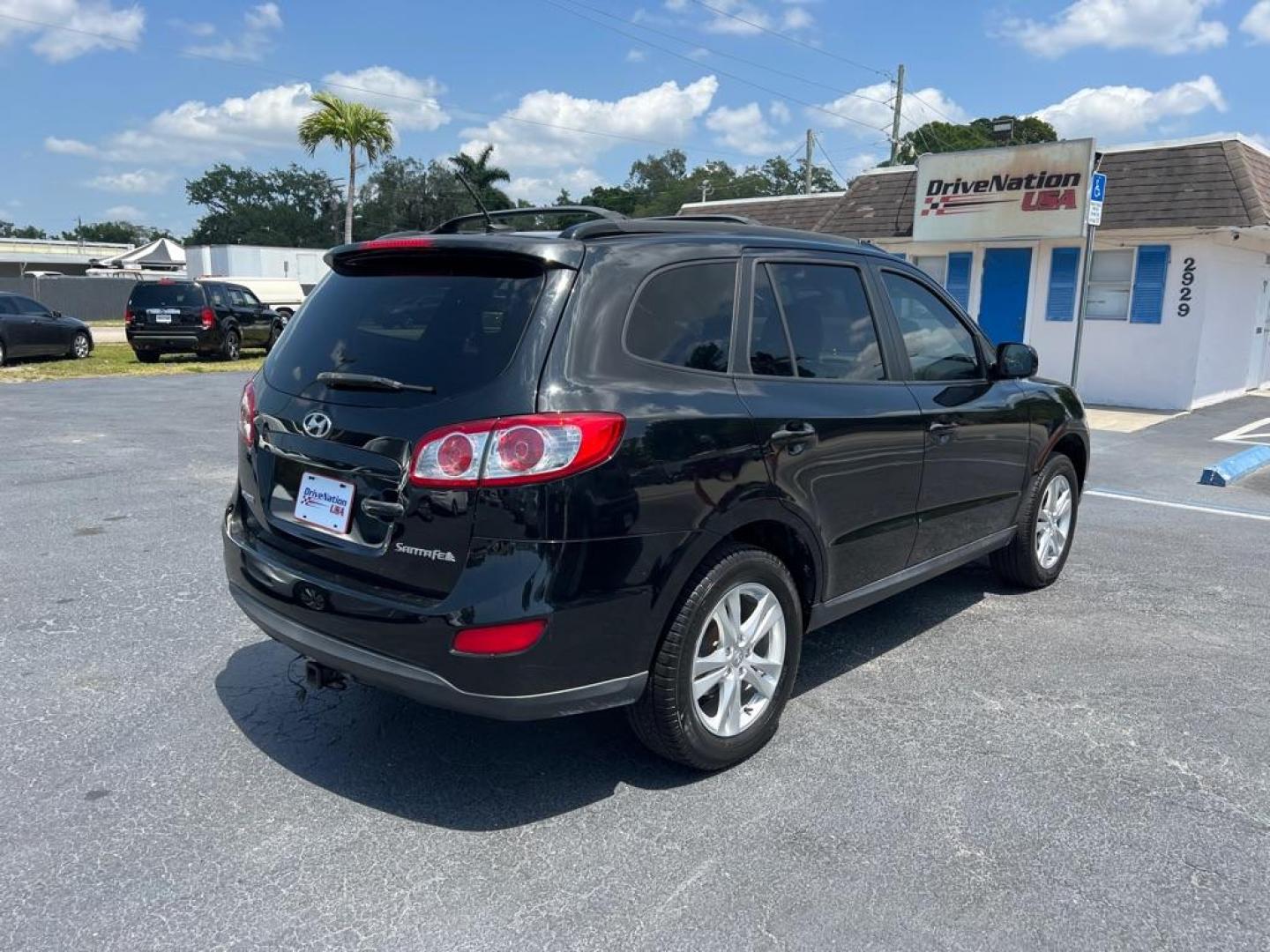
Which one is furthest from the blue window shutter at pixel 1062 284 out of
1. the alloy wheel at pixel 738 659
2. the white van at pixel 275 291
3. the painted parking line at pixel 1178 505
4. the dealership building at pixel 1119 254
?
the white van at pixel 275 291

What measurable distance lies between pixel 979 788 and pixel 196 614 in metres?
3.72

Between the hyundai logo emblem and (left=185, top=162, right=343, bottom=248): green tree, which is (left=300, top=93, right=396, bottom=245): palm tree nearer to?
the hyundai logo emblem

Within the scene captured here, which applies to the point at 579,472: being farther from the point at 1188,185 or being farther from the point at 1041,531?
the point at 1188,185

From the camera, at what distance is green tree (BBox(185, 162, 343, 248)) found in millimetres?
96438

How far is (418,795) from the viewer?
3.21m

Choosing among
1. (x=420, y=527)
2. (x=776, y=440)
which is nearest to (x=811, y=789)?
(x=776, y=440)

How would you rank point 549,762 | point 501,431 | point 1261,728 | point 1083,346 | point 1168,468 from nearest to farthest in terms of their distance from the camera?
point 501,431 < point 549,762 < point 1261,728 < point 1168,468 < point 1083,346

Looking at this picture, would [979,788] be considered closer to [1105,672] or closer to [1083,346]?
[1105,672]

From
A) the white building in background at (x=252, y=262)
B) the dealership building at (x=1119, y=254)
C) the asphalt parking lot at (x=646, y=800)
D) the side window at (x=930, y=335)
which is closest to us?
the asphalt parking lot at (x=646, y=800)

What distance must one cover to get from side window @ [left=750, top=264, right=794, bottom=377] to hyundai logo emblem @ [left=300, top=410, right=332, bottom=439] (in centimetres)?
149

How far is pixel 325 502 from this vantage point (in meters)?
3.11

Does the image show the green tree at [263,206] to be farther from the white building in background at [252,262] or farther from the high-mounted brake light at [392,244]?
the high-mounted brake light at [392,244]

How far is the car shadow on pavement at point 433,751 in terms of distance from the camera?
3193 mm

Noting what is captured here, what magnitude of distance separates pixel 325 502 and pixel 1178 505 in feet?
25.0
